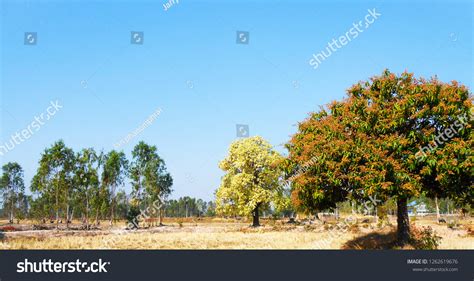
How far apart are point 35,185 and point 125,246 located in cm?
3883

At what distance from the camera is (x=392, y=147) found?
20469mm

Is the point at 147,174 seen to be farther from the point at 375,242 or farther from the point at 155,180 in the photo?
the point at 375,242

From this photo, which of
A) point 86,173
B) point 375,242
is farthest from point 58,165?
point 375,242

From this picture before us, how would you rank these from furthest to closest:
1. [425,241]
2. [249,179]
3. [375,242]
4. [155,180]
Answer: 1. [155,180]
2. [249,179]
3. [375,242]
4. [425,241]

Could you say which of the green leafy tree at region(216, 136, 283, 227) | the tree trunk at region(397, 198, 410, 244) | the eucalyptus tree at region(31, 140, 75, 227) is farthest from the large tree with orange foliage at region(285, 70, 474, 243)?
the eucalyptus tree at region(31, 140, 75, 227)

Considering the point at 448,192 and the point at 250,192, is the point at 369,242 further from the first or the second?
the point at 250,192

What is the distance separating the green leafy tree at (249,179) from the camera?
45688mm

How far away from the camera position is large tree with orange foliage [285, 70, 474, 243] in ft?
65.8

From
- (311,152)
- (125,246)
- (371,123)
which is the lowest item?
(125,246)

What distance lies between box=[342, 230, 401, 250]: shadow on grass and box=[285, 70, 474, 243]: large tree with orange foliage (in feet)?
3.18

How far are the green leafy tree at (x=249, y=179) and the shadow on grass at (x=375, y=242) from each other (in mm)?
17423

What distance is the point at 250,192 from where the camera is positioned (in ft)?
151

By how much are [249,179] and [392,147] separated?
26.5 metres
